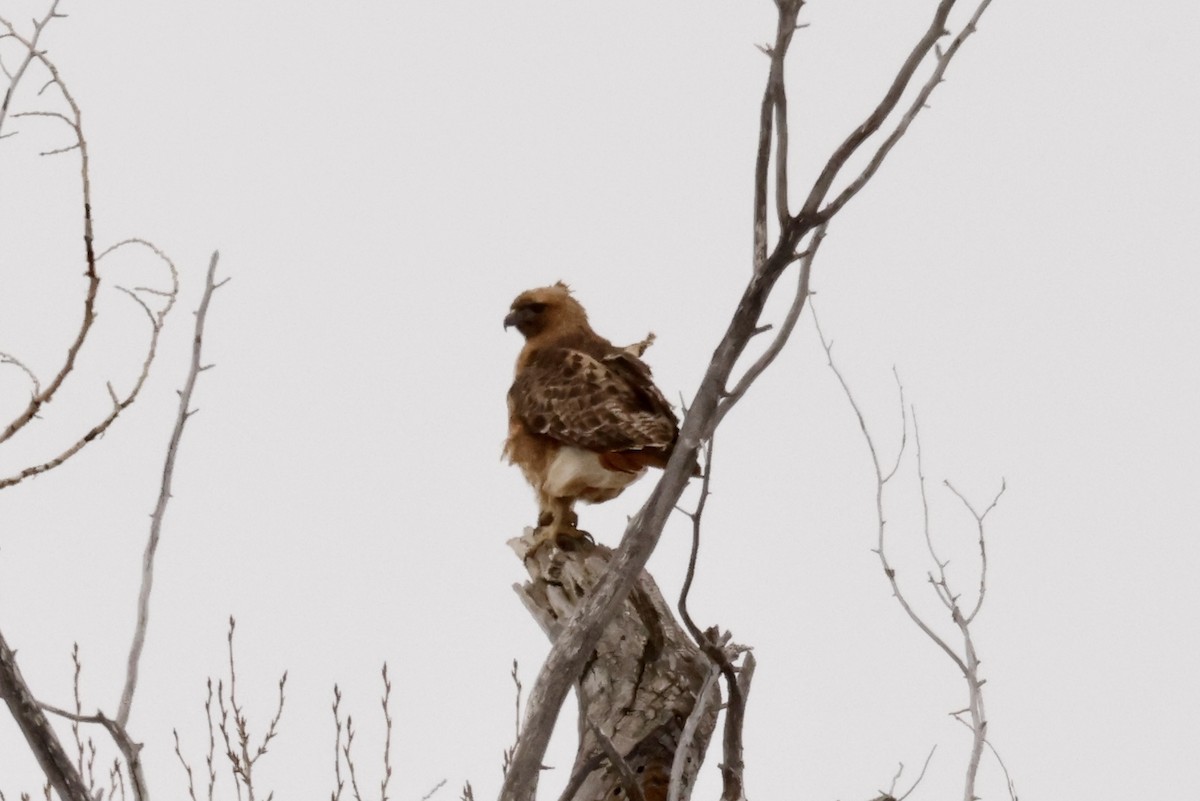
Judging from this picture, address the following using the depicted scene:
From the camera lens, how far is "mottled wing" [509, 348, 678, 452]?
205 inches

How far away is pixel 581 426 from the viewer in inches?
209

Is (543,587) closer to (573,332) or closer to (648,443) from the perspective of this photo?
(648,443)

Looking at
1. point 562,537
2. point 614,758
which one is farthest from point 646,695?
point 614,758

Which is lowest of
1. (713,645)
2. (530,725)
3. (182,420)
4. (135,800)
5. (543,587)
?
(135,800)

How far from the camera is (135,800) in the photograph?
2.11m

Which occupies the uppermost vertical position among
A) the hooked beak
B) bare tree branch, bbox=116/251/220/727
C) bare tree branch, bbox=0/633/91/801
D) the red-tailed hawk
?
the hooked beak

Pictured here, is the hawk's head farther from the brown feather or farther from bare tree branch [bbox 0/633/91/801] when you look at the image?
bare tree branch [bbox 0/633/91/801]

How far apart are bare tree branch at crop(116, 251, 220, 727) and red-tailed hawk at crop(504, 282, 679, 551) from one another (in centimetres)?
283

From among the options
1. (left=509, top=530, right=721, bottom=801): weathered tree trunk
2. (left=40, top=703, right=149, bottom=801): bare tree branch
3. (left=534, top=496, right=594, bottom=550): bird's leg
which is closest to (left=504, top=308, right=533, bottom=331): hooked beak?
(left=534, top=496, right=594, bottom=550): bird's leg

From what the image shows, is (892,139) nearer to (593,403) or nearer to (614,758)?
(614,758)

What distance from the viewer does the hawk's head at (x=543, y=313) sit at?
6320mm

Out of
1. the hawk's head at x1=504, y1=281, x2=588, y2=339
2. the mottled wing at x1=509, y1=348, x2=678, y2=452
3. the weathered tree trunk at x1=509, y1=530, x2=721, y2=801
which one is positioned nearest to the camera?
the weathered tree trunk at x1=509, y1=530, x2=721, y2=801

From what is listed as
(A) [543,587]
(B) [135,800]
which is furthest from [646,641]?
(B) [135,800]

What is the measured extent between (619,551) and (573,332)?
3901mm
